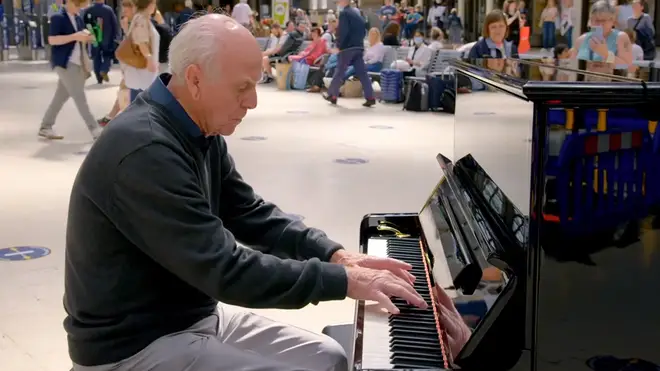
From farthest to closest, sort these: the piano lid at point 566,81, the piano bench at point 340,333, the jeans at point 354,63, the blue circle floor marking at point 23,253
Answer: the jeans at point 354,63
the blue circle floor marking at point 23,253
the piano bench at point 340,333
the piano lid at point 566,81

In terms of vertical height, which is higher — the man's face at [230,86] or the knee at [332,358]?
the man's face at [230,86]

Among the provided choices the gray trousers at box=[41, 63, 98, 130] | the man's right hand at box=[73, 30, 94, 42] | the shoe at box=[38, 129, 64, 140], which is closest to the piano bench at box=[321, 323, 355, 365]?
the man's right hand at box=[73, 30, 94, 42]

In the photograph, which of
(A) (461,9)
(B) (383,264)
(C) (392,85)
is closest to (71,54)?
(C) (392,85)

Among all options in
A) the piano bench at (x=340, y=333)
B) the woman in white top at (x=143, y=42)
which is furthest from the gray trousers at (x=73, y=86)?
the piano bench at (x=340, y=333)

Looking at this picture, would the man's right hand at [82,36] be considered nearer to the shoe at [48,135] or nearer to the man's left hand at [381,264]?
the shoe at [48,135]

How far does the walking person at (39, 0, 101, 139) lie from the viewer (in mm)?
8016

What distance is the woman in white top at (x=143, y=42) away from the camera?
299 inches

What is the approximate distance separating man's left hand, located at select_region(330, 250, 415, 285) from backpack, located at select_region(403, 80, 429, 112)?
9500 mm

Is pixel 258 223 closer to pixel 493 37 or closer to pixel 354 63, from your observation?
pixel 493 37

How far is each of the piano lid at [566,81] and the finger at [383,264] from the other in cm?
50

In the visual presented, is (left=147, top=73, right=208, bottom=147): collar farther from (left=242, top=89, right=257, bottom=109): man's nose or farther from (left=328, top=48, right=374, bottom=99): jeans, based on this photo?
(left=328, top=48, right=374, bottom=99): jeans

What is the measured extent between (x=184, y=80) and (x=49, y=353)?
1884 mm

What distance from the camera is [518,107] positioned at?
175cm

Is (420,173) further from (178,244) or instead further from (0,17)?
(0,17)
